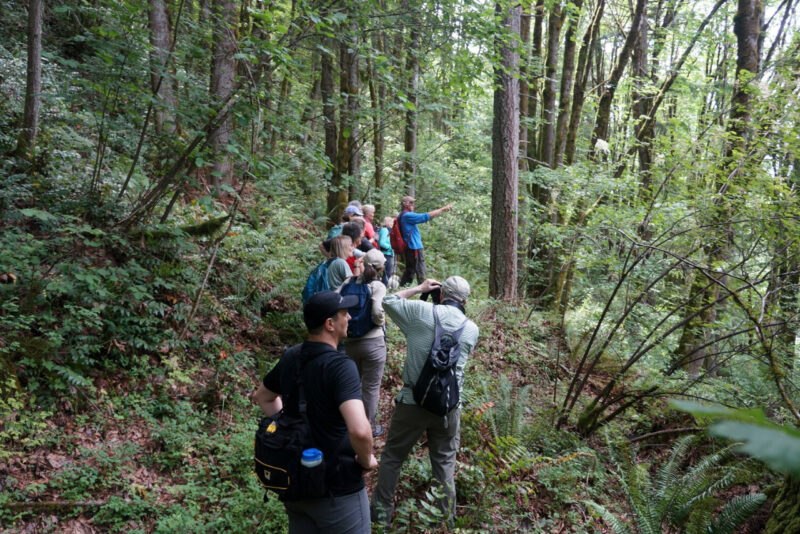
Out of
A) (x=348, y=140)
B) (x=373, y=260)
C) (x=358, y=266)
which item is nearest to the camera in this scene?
(x=373, y=260)

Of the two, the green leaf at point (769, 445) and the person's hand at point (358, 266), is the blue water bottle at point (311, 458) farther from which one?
the person's hand at point (358, 266)

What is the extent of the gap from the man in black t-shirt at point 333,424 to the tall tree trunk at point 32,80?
6.49m

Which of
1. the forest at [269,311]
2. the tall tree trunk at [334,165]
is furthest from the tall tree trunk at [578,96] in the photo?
the tall tree trunk at [334,165]

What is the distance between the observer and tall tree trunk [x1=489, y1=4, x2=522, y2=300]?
976cm

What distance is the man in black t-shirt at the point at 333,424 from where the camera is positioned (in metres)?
2.89

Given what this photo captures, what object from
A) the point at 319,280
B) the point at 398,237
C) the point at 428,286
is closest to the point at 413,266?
the point at 398,237

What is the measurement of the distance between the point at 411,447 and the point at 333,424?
1683 millimetres

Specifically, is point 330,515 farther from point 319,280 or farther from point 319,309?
point 319,280

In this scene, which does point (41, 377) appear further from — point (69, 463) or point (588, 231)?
point (588, 231)

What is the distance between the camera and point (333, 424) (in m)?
2.96

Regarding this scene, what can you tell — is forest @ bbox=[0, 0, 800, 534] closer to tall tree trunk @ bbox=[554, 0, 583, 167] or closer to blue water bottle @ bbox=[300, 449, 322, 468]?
blue water bottle @ bbox=[300, 449, 322, 468]

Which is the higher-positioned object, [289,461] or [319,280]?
[319,280]

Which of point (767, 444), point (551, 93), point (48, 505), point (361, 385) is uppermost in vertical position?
point (551, 93)

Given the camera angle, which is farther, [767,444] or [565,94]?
[565,94]
